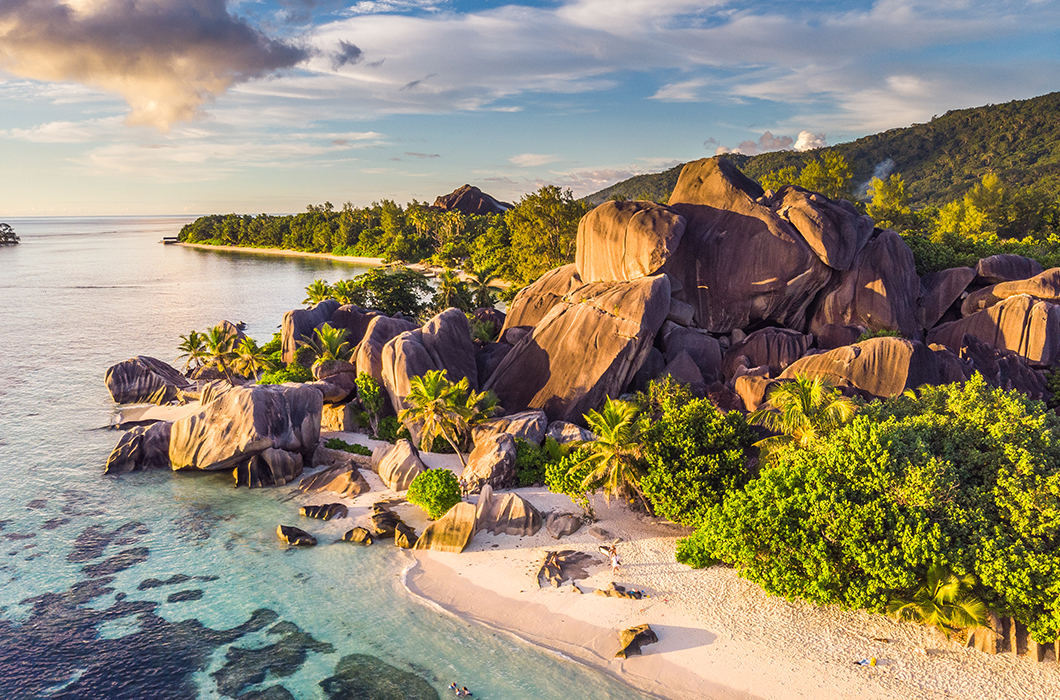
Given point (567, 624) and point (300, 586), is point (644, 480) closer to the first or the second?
point (567, 624)

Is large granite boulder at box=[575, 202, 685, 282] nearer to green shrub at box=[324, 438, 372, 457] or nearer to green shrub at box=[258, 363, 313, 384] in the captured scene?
green shrub at box=[324, 438, 372, 457]

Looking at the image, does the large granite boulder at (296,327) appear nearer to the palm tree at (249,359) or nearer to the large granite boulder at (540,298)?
the palm tree at (249,359)

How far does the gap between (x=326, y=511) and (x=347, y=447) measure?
22.3ft

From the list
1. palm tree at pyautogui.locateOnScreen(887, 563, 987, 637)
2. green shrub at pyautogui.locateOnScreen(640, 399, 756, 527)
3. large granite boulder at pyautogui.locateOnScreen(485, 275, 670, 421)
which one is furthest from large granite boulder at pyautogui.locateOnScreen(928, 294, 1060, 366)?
palm tree at pyautogui.locateOnScreen(887, 563, 987, 637)

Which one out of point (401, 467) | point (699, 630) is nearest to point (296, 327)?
point (401, 467)

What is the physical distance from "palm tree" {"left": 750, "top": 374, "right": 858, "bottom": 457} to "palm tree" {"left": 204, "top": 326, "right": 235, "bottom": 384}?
37.8 meters

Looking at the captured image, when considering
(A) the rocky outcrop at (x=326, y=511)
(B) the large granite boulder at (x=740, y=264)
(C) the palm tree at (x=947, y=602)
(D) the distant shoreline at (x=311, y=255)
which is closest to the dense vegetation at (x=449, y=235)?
(D) the distant shoreline at (x=311, y=255)

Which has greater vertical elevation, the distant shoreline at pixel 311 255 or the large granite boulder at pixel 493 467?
the distant shoreline at pixel 311 255

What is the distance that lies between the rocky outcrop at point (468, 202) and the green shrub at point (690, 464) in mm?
163999

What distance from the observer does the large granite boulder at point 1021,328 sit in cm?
3778

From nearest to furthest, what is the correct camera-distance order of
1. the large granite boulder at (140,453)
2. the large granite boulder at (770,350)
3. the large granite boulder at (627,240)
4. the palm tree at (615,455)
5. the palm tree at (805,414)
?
the palm tree at (805,414) → the palm tree at (615,455) → the large granite boulder at (140,453) → the large granite boulder at (770,350) → the large granite boulder at (627,240)

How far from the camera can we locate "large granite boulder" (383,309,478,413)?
121 ft

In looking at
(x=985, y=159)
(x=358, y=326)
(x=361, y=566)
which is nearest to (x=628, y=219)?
(x=358, y=326)

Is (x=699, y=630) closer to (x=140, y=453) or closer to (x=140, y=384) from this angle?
(x=140, y=453)
